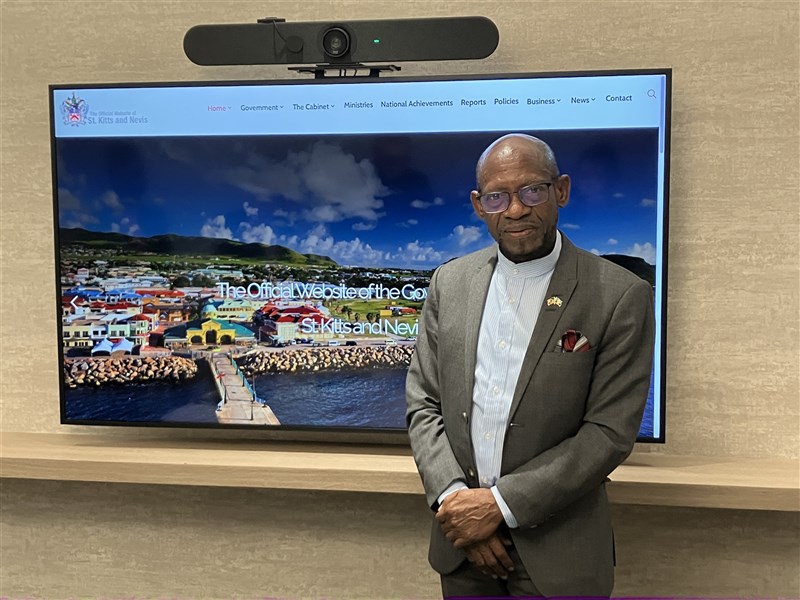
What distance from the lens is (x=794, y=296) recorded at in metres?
2.73

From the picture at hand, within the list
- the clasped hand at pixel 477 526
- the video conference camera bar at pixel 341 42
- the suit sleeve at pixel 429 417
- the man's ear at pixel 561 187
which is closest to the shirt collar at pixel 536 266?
the man's ear at pixel 561 187

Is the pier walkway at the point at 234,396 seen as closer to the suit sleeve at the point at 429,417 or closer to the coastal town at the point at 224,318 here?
the coastal town at the point at 224,318

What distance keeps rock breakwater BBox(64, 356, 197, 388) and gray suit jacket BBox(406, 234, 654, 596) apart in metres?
1.17

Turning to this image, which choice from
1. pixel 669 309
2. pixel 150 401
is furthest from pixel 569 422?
pixel 150 401

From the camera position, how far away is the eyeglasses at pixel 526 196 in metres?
1.95

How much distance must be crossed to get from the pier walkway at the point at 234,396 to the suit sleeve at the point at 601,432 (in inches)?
45.1

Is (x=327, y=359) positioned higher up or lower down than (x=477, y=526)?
higher up

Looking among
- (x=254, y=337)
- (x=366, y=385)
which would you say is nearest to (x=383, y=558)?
(x=366, y=385)

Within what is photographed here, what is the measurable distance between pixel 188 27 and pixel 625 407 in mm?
1969

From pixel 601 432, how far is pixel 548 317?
10.8 inches

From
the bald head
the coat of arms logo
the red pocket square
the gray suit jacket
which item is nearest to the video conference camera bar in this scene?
the coat of arms logo

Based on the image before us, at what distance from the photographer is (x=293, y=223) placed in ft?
9.28

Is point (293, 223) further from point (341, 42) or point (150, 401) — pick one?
point (150, 401)

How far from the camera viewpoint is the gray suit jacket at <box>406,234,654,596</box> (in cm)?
194
